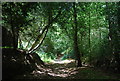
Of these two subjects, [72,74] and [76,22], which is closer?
[72,74]

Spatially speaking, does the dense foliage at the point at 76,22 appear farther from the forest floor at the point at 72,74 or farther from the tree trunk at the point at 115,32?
the forest floor at the point at 72,74

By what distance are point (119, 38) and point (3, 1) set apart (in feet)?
27.8

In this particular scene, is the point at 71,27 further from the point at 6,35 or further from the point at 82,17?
the point at 6,35

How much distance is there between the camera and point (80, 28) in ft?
45.7

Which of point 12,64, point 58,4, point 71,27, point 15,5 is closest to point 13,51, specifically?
point 12,64

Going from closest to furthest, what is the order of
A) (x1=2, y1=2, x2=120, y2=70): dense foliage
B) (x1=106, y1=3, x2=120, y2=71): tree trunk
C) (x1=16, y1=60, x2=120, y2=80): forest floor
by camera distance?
(x1=2, y1=2, x2=120, y2=70): dense foliage
(x1=16, y1=60, x2=120, y2=80): forest floor
(x1=106, y1=3, x2=120, y2=71): tree trunk

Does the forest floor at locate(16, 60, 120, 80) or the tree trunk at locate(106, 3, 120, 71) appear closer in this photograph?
the forest floor at locate(16, 60, 120, 80)

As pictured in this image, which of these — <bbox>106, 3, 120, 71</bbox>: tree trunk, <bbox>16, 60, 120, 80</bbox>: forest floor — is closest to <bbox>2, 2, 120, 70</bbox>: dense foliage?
<bbox>106, 3, 120, 71</bbox>: tree trunk

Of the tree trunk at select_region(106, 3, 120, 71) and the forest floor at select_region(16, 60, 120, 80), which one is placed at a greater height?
the tree trunk at select_region(106, 3, 120, 71)

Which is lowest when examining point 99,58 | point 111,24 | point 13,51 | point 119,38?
point 99,58

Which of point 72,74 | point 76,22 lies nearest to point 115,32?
point 76,22

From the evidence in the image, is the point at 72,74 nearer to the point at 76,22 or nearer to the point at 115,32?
the point at 115,32

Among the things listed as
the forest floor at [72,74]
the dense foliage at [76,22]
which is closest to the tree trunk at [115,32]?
the dense foliage at [76,22]

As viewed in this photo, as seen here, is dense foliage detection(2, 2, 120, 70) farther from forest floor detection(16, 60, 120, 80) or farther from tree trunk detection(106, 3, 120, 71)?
forest floor detection(16, 60, 120, 80)
